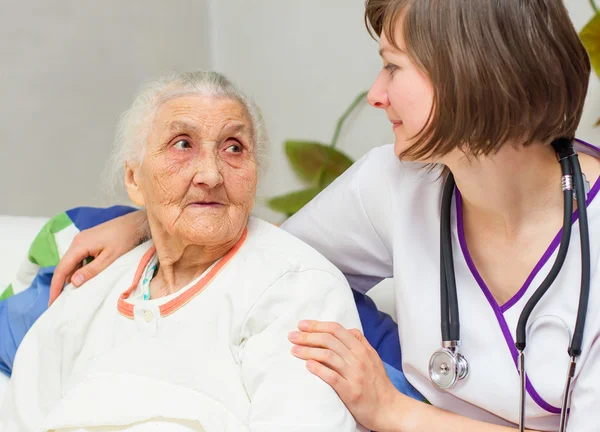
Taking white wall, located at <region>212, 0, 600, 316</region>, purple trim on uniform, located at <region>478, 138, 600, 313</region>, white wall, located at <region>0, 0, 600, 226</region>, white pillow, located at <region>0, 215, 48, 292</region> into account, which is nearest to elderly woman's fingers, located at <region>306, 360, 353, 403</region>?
purple trim on uniform, located at <region>478, 138, 600, 313</region>

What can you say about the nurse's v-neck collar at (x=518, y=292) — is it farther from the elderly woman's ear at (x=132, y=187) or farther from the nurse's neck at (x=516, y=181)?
the elderly woman's ear at (x=132, y=187)

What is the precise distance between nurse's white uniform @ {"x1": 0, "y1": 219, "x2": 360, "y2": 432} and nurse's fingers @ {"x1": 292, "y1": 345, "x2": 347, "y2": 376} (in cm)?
2

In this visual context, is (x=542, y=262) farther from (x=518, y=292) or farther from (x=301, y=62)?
(x=301, y=62)

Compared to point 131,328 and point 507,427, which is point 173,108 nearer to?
point 131,328

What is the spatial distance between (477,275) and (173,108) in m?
0.70

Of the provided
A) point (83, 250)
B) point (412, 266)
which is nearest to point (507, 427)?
point (412, 266)

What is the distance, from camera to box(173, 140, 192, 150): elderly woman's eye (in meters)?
1.50

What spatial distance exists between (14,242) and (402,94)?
53.0 inches

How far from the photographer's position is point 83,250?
173cm

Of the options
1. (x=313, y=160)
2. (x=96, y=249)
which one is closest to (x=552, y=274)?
(x=96, y=249)

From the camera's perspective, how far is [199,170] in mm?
1463

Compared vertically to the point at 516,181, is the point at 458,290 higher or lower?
lower

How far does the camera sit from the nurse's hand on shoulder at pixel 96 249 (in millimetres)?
1701

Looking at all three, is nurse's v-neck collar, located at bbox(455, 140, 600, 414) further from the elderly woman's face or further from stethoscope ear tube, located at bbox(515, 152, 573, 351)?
the elderly woman's face
